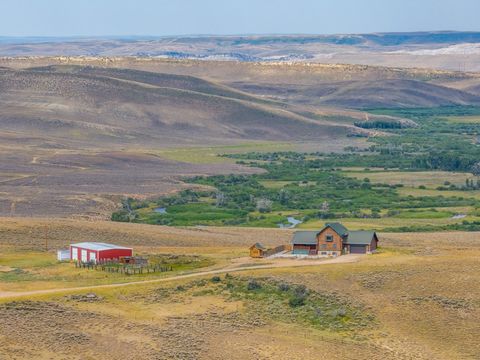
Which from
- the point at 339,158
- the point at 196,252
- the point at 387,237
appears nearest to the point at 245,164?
the point at 339,158

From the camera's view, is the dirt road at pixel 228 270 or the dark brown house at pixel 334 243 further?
the dark brown house at pixel 334 243

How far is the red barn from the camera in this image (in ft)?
211

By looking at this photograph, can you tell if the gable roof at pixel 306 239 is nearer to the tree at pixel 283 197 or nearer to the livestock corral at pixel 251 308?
the livestock corral at pixel 251 308

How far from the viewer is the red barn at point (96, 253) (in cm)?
6422

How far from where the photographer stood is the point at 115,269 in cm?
6209

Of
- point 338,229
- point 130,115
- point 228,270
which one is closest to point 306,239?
point 338,229

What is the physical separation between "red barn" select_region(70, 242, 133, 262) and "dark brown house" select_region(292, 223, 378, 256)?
31.1ft

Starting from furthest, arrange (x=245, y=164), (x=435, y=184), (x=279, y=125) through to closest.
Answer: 1. (x=279, y=125)
2. (x=245, y=164)
3. (x=435, y=184)

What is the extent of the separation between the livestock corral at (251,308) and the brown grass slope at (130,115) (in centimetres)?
10615

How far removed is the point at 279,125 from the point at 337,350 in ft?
459

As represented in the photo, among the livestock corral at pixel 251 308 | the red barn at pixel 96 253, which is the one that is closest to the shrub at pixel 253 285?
the livestock corral at pixel 251 308

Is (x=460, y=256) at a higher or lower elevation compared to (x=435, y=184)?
higher

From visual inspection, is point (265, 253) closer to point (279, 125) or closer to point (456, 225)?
point (456, 225)

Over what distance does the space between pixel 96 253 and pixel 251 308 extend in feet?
42.6
